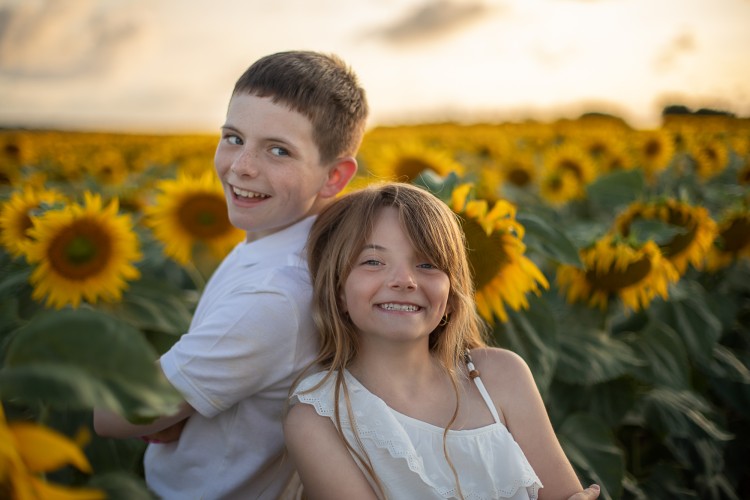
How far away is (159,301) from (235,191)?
68 centimetres

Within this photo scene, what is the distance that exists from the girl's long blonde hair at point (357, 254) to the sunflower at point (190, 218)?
4.58 ft

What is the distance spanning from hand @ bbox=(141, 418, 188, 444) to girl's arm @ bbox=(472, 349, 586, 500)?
0.80 meters

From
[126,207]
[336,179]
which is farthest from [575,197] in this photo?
[336,179]

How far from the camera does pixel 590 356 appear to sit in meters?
2.43

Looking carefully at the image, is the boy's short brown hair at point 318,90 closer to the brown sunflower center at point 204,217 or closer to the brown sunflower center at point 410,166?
the brown sunflower center at point 204,217

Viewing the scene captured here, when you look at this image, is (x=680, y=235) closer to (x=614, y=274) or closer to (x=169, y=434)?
(x=614, y=274)

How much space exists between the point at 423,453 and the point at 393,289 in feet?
1.28

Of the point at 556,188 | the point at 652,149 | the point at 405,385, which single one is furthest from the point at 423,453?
the point at 652,149

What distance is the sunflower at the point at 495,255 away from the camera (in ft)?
6.86

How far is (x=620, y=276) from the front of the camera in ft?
8.18

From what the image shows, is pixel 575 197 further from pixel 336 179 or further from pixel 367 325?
pixel 367 325

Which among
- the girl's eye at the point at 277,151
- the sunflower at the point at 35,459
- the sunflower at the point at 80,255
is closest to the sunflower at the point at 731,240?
the girl's eye at the point at 277,151

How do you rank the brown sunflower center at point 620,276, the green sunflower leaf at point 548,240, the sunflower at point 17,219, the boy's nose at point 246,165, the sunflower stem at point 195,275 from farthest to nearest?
the sunflower stem at point 195,275 < the sunflower at point 17,219 < the brown sunflower center at point 620,276 < the green sunflower leaf at point 548,240 < the boy's nose at point 246,165

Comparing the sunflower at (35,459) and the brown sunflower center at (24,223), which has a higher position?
the sunflower at (35,459)
